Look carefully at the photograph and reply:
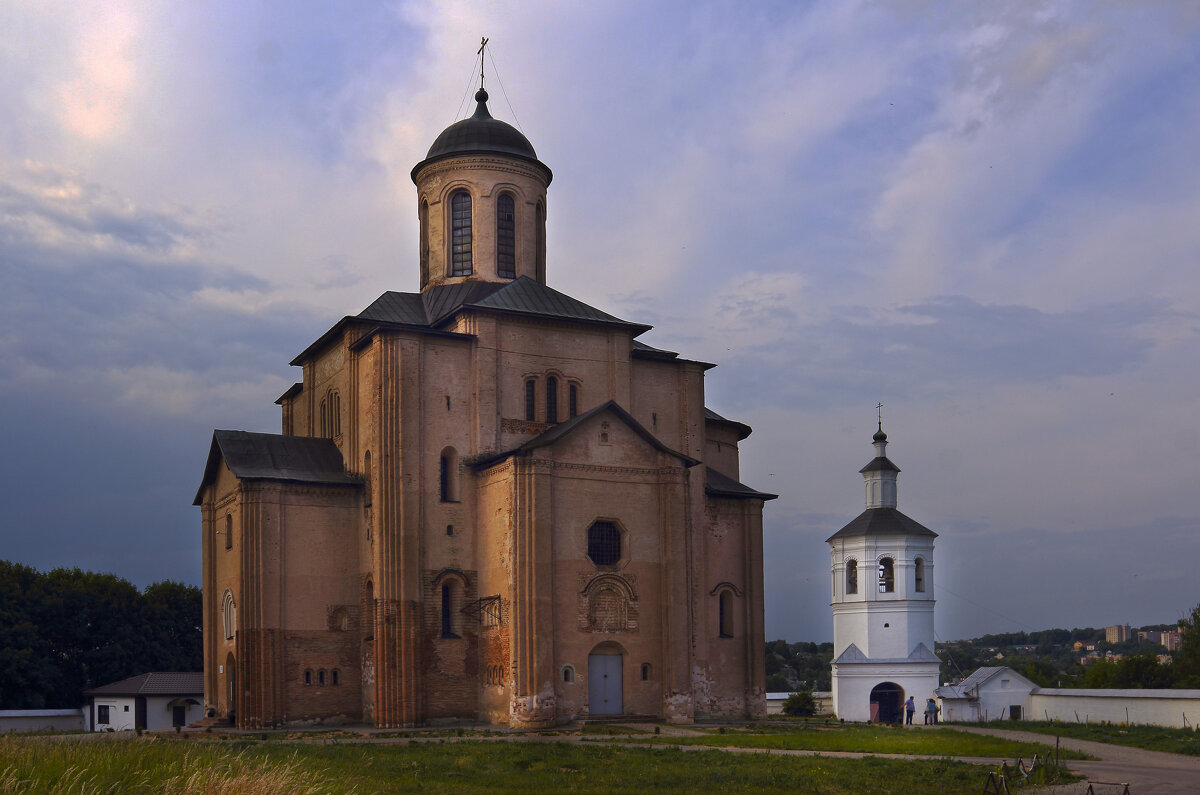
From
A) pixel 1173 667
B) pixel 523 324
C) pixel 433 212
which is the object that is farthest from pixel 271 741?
pixel 1173 667

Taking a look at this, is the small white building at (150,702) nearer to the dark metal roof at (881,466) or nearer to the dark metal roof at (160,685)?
the dark metal roof at (160,685)

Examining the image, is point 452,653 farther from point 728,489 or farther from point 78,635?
point 78,635

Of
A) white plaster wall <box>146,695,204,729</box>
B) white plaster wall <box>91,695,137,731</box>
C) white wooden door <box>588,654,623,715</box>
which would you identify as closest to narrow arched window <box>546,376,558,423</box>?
white wooden door <box>588,654,623,715</box>

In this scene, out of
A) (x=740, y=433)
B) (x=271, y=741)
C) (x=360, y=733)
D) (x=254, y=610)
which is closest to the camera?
(x=271, y=741)

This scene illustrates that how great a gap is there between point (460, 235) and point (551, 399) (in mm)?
7169

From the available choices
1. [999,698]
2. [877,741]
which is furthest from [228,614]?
[999,698]

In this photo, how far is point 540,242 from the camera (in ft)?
131

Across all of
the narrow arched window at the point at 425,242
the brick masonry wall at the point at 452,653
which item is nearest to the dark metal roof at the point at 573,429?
the brick masonry wall at the point at 452,653

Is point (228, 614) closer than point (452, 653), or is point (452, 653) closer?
point (452, 653)

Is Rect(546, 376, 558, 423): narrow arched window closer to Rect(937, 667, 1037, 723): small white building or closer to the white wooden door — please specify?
the white wooden door

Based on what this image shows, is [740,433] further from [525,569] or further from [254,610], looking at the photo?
[254,610]

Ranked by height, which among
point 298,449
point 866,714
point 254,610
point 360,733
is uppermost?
point 298,449

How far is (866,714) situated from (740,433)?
13.0 meters

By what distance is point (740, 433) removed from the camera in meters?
42.2
